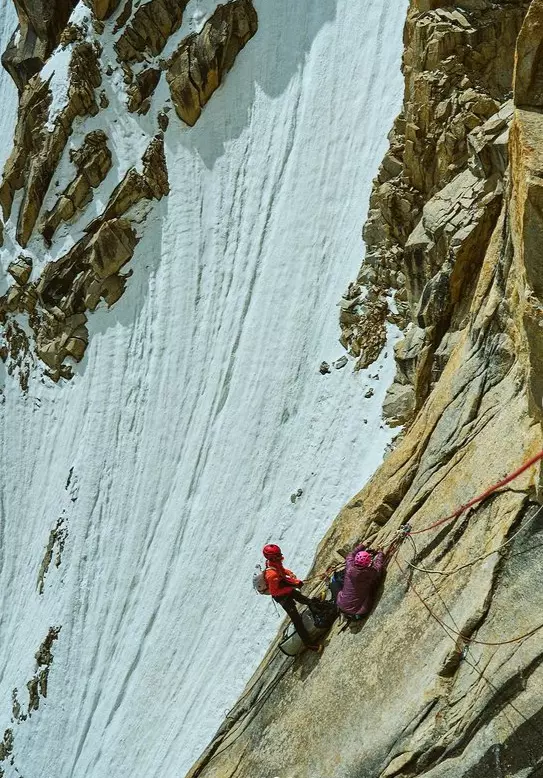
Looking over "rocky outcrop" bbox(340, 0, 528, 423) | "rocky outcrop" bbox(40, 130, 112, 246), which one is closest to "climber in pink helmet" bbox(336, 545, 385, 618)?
"rocky outcrop" bbox(340, 0, 528, 423)

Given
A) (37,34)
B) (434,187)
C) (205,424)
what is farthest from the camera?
(37,34)

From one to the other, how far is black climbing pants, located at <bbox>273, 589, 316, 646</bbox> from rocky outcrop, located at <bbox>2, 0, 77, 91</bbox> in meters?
34.8

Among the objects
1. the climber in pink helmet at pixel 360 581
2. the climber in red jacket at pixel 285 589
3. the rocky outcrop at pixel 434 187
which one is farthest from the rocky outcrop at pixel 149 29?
the climber in pink helmet at pixel 360 581

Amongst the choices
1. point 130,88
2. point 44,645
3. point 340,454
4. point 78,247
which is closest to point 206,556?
point 340,454

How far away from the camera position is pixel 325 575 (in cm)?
1216

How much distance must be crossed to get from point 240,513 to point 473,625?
44.4 feet

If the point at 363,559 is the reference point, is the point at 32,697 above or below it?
above

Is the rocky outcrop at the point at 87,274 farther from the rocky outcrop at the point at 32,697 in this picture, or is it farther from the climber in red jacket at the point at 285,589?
the climber in red jacket at the point at 285,589

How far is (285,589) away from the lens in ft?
37.4

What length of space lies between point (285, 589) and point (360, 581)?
181cm

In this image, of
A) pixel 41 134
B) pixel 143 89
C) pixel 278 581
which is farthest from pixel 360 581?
pixel 41 134

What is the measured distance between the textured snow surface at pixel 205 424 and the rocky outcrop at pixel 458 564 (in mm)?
5832

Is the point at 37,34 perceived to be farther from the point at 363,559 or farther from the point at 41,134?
the point at 363,559

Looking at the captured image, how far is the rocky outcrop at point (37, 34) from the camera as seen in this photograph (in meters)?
36.6
